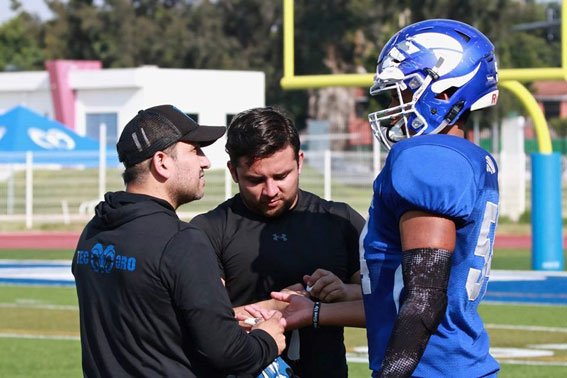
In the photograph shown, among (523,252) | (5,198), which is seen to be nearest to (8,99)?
(5,198)

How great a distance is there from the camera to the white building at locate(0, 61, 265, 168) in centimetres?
3175

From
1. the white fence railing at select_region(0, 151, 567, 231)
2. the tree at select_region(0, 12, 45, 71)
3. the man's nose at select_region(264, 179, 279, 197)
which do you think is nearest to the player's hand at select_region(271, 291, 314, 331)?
the man's nose at select_region(264, 179, 279, 197)

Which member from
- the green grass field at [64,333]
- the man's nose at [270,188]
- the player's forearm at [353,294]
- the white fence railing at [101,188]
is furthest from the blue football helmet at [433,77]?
the white fence railing at [101,188]

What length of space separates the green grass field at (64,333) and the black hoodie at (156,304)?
13.8 feet

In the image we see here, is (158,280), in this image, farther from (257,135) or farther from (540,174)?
(540,174)

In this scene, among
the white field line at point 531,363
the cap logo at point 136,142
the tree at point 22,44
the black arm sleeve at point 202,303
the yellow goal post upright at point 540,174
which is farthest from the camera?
the tree at point 22,44

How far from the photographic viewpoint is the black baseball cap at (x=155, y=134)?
341 cm

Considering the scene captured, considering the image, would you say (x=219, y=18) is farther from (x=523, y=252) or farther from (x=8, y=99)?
(x=523, y=252)

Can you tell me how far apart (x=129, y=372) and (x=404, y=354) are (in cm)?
99

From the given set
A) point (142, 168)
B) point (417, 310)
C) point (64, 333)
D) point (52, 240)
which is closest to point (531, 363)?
point (64, 333)

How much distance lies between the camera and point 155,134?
11.3 ft

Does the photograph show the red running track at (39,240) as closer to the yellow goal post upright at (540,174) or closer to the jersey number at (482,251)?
the yellow goal post upright at (540,174)

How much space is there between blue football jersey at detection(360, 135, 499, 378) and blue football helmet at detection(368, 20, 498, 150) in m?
0.13

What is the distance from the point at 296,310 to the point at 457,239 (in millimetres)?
892
